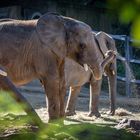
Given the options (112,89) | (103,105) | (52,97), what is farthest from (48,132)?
(103,105)

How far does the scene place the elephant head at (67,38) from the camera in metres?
7.73

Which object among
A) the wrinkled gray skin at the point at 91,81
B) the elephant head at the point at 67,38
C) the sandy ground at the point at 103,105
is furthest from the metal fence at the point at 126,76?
the elephant head at the point at 67,38

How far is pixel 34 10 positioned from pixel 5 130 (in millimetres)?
14824

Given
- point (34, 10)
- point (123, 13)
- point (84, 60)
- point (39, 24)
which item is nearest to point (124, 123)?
point (84, 60)

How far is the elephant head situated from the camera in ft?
25.3

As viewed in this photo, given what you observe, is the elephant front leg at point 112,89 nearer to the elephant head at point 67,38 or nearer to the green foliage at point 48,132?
the elephant head at point 67,38

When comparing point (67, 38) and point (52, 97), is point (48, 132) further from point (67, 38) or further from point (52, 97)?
point (67, 38)

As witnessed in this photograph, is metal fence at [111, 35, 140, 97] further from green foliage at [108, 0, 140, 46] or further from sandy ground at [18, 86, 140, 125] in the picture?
green foliage at [108, 0, 140, 46]

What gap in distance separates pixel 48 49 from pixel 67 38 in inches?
11.6

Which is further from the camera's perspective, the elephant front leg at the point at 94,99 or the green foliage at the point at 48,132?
the elephant front leg at the point at 94,99

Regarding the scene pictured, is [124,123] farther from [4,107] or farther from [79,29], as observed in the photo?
[4,107]

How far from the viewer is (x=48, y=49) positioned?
7.76 metres


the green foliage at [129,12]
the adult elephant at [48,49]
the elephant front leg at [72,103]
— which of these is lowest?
the elephant front leg at [72,103]

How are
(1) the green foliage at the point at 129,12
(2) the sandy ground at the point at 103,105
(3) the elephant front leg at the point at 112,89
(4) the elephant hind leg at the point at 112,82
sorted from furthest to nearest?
(4) the elephant hind leg at the point at 112,82, (3) the elephant front leg at the point at 112,89, (2) the sandy ground at the point at 103,105, (1) the green foliage at the point at 129,12
